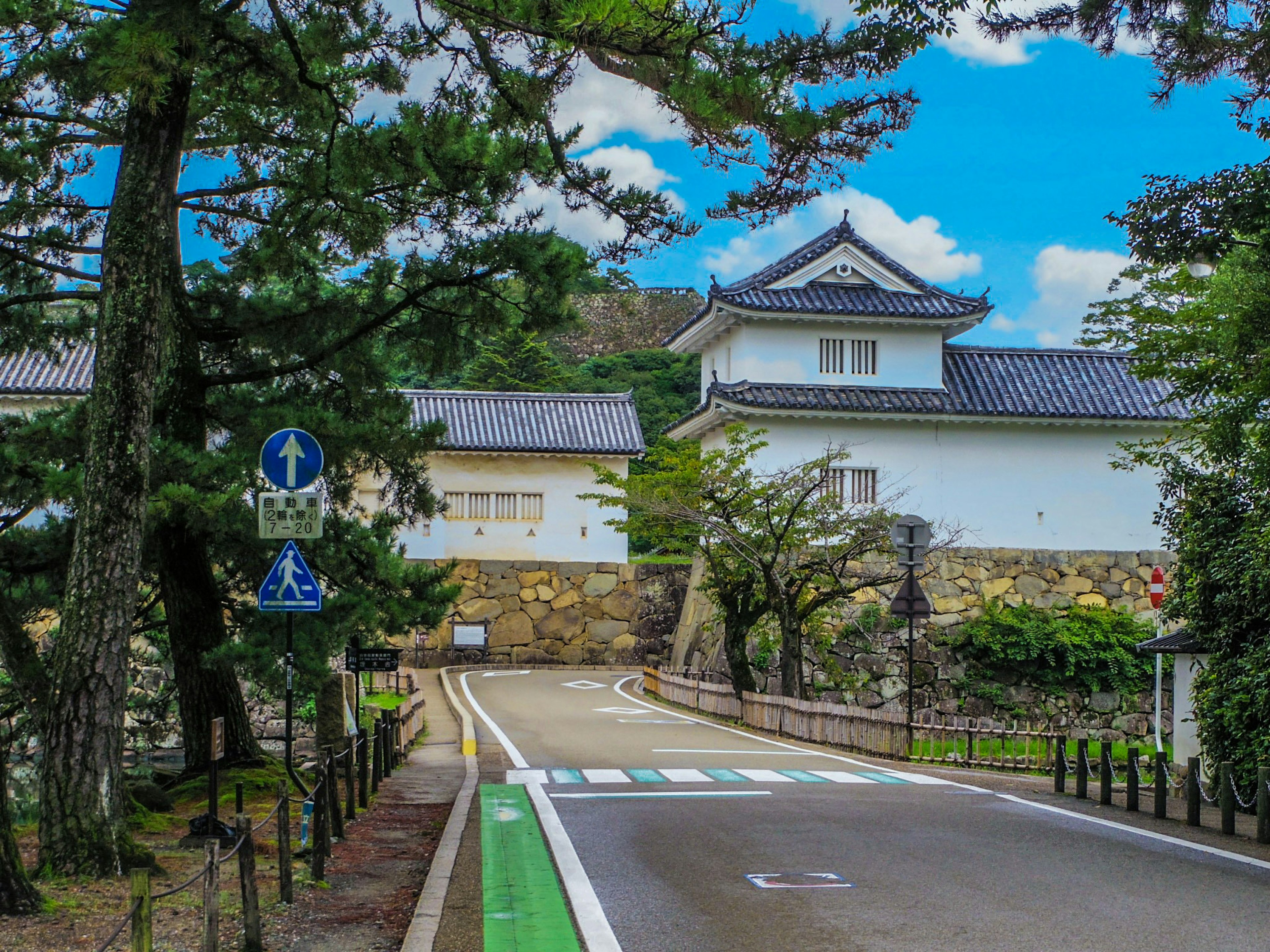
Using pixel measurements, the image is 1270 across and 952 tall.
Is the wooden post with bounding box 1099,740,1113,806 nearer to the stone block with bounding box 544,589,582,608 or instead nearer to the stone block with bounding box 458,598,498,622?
the stone block with bounding box 544,589,582,608

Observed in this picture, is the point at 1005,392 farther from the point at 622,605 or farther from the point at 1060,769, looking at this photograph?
the point at 1060,769

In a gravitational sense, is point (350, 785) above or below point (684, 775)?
above

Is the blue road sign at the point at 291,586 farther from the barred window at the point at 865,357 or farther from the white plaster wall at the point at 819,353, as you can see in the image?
the barred window at the point at 865,357

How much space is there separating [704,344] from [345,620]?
80.6 ft

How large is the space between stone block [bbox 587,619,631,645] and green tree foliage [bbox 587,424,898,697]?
399 inches

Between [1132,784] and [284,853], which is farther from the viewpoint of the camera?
[1132,784]

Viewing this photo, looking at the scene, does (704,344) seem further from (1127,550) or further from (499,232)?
(499,232)

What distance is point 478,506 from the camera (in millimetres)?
39062

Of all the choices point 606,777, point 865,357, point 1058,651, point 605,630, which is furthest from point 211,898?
point 605,630

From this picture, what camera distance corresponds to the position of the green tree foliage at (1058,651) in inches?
1206

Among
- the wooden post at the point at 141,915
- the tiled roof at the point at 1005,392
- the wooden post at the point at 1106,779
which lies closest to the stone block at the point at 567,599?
the tiled roof at the point at 1005,392

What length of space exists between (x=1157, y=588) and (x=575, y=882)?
25541 mm

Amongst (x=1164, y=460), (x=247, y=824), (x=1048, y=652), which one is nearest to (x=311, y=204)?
(x=247, y=824)

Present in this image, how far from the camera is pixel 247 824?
6.76 metres
